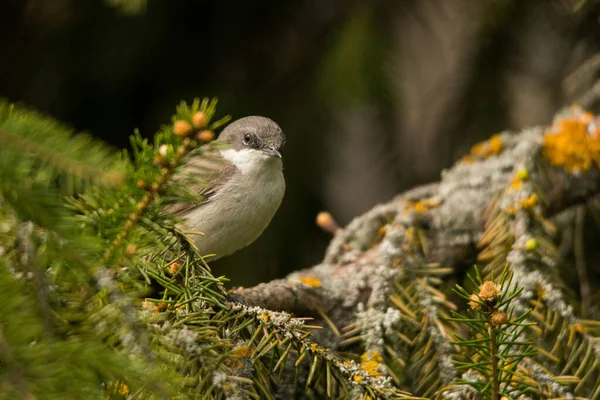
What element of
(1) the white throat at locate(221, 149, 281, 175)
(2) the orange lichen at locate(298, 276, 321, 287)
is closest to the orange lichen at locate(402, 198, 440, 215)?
(2) the orange lichen at locate(298, 276, 321, 287)

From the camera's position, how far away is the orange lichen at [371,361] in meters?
2.39

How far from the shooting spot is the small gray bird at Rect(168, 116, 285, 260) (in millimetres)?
3449

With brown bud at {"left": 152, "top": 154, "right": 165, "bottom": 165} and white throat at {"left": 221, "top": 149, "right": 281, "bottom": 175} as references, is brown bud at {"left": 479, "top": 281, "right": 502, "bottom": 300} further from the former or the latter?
white throat at {"left": 221, "top": 149, "right": 281, "bottom": 175}

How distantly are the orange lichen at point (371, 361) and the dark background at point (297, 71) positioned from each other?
1.94 metres

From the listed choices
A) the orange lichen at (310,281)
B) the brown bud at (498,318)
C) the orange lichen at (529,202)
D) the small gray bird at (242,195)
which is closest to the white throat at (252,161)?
the small gray bird at (242,195)

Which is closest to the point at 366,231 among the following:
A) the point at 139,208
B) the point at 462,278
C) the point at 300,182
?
the point at 462,278

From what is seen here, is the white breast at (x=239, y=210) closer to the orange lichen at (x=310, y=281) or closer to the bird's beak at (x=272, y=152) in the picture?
the bird's beak at (x=272, y=152)

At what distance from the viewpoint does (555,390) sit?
2240 mm

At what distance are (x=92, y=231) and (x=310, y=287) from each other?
140 cm

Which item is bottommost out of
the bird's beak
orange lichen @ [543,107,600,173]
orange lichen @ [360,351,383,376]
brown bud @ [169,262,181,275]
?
orange lichen @ [360,351,383,376]

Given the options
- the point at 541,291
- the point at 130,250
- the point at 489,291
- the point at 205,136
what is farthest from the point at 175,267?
the point at 541,291

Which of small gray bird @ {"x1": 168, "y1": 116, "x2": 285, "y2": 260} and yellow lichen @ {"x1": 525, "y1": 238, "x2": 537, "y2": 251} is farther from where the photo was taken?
small gray bird @ {"x1": 168, "y1": 116, "x2": 285, "y2": 260}

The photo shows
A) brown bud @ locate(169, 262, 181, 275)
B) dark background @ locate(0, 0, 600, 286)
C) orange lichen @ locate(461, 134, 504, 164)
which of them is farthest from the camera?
dark background @ locate(0, 0, 600, 286)

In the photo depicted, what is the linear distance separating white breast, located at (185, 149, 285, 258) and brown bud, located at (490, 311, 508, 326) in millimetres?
1897
